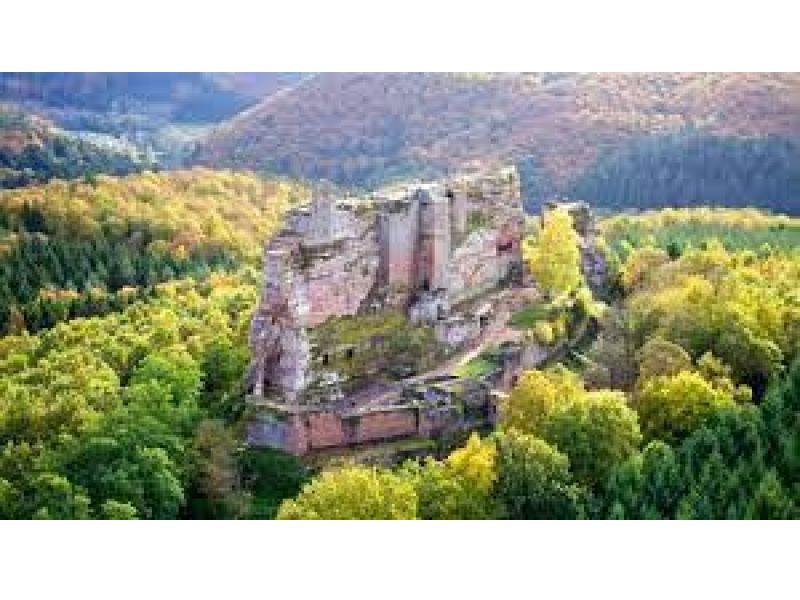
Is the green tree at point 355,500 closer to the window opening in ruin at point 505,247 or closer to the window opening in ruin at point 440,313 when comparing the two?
the window opening in ruin at point 440,313

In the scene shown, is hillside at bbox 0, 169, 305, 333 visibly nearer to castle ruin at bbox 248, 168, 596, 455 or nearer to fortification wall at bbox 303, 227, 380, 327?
castle ruin at bbox 248, 168, 596, 455

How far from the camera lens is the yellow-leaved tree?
528 inches

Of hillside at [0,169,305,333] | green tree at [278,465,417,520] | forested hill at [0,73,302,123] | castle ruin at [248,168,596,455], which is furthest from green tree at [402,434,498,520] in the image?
forested hill at [0,73,302,123]

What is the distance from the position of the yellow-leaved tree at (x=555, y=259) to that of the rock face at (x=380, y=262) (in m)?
0.24

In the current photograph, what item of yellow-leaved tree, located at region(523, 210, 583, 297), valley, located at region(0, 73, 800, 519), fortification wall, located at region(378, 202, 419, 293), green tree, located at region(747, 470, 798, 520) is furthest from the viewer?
yellow-leaved tree, located at region(523, 210, 583, 297)

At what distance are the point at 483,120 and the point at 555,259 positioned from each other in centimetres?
466

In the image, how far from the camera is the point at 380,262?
12.0 m

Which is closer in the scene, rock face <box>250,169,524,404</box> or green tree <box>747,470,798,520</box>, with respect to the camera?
green tree <box>747,470,798,520</box>

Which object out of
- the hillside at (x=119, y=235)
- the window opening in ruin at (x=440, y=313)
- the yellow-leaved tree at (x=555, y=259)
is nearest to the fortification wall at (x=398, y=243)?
the window opening in ruin at (x=440, y=313)

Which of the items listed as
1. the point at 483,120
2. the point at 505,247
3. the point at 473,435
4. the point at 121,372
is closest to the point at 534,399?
the point at 473,435

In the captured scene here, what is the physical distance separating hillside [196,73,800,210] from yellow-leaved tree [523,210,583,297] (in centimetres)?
102

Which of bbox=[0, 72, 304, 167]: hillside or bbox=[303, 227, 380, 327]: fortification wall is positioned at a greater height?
bbox=[0, 72, 304, 167]: hillside

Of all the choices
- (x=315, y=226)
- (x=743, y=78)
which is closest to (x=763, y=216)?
(x=743, y=78)

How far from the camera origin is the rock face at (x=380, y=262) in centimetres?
1149
